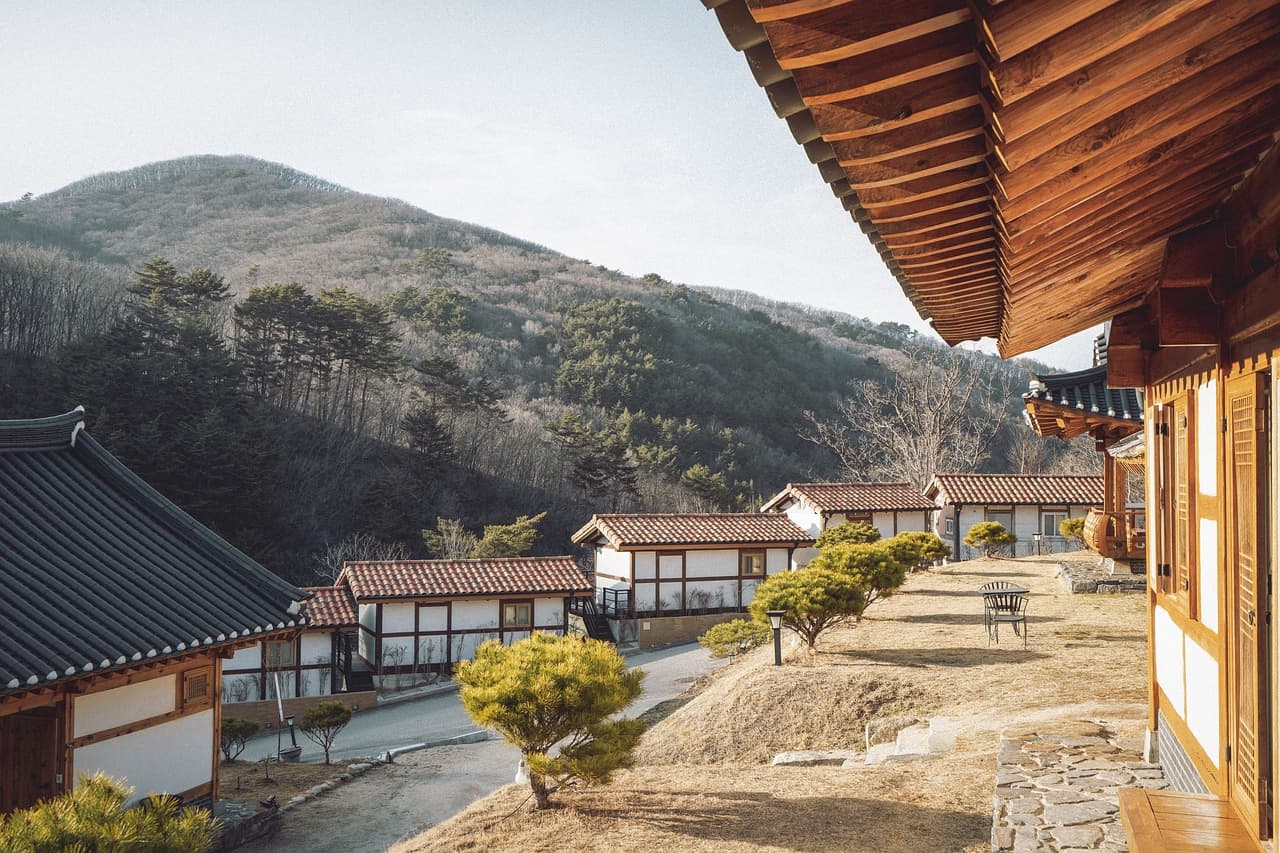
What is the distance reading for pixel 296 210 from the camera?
4001 inches

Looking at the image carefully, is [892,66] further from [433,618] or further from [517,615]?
[517,615]

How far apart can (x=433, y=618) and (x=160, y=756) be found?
13.3m

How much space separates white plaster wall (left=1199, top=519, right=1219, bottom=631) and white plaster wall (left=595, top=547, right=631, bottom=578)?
22.7 metres

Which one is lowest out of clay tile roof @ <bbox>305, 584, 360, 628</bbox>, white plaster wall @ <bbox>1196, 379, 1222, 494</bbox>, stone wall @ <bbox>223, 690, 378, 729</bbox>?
stone wall @ <bbox>223, 690, 378, 729</bbox>

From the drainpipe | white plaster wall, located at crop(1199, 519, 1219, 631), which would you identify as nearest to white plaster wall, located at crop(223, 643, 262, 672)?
white plaster wall, located at crop(1199, 519, 1219, 631)

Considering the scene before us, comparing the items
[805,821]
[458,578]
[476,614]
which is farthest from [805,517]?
[805,821]

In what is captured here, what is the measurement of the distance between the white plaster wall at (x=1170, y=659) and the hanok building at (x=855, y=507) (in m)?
24.9

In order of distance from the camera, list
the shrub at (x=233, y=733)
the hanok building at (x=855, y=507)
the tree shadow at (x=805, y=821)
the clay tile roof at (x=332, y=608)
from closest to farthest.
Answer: the tree shadow at (x=805, y=821) → the shrub at (x=233, y=733) → the clay tile roof at (x=332, y=608) → the hanok building at (x=855, y=507)

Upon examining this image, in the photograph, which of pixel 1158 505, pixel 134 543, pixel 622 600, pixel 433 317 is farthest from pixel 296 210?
pixel 1158 505

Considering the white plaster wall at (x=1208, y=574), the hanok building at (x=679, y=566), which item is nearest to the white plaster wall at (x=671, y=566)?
the hanok building at (x=679, y=566)

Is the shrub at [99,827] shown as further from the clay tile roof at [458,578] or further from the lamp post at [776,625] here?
the clay tile roof at [458,578]

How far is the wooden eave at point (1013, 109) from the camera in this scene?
167cm

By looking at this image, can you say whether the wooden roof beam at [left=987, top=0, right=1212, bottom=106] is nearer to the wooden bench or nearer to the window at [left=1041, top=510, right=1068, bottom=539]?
the wooden bench

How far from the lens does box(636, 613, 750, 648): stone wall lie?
27062mm
